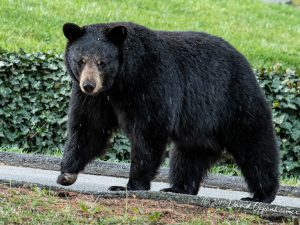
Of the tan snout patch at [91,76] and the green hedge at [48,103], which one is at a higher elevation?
the tan snout patch at [91,76]

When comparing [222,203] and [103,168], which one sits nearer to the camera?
[222,203]

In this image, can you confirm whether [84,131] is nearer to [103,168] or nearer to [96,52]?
[96,52]

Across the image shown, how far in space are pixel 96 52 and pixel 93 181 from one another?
2575 mm

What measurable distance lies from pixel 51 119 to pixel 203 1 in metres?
9.89

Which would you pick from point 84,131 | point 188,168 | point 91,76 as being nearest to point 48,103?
point 188,168

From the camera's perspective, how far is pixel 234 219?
19.3 feet

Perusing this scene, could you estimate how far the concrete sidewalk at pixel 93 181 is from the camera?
8.83 metres

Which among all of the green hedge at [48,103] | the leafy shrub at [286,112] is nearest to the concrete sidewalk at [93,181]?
the green hedge at [48,103]

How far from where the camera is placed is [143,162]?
7.23 meters

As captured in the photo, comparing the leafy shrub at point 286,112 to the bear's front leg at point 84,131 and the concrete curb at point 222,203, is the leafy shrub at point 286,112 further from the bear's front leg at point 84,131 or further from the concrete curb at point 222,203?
the concrete curb at point 222,203

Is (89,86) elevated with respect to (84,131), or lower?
elevated

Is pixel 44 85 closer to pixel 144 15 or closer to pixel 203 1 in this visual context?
pixel 144 15

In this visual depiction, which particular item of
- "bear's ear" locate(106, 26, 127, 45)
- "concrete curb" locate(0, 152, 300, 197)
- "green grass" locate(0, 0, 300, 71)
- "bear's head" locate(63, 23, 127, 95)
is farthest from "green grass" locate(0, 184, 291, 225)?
"green grass" locate(0, 0, 300, 71)

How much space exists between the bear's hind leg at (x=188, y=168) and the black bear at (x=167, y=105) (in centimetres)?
1
